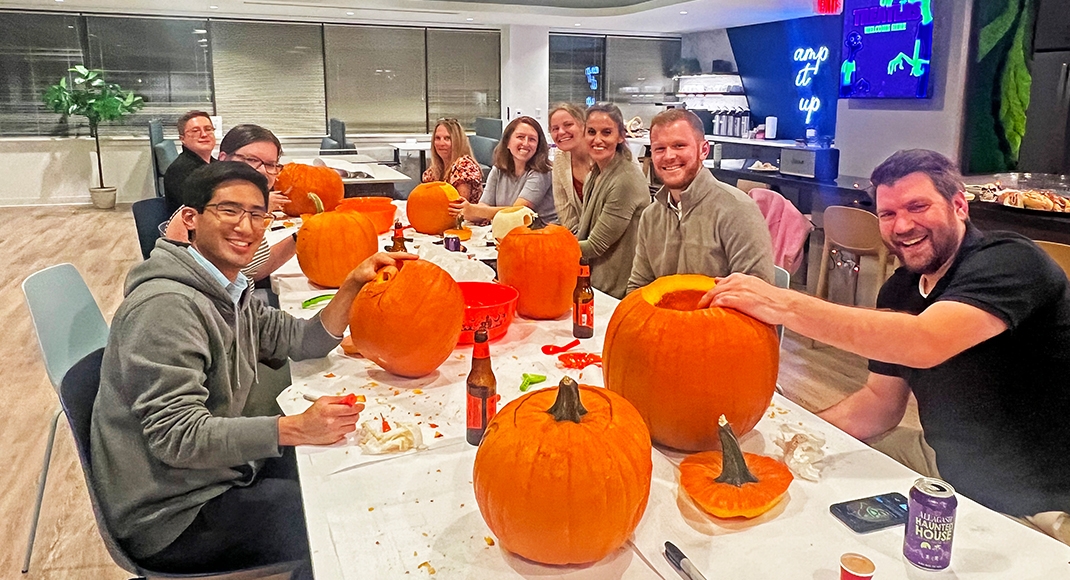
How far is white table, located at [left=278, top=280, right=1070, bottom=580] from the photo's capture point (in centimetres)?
105

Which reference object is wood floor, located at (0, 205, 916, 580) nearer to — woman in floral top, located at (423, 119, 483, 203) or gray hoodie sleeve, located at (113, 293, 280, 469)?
gray hoodie sleeve, located at (113, 293, 280, 469)

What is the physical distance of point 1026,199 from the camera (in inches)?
157

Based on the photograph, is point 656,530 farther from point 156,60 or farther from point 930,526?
point 156,60

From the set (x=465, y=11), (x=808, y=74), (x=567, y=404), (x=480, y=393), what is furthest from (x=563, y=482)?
(x=465, y=11)

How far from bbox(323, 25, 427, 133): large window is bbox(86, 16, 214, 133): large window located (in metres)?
1.66

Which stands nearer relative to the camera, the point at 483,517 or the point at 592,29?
the point at 483,517

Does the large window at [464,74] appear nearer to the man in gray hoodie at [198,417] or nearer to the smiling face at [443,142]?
the smiling face at [443,142]

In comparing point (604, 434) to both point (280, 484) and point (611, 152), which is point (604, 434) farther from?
point (611, 152)

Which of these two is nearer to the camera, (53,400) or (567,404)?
(567,404)

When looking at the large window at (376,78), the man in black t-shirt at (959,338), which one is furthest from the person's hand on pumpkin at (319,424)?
the large window at (376,78)

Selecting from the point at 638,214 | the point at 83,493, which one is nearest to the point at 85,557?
the point at 83,493

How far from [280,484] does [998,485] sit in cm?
155

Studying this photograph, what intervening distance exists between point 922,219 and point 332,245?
1.70 metres

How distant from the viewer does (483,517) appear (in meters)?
1.12
